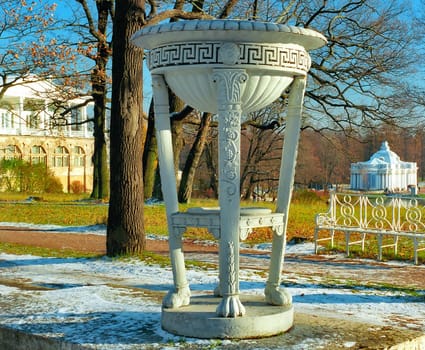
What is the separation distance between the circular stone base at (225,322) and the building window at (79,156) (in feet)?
183

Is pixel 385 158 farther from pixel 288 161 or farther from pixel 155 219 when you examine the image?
pixel 288 161

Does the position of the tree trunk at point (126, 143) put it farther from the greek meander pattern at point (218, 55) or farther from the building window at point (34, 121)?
the building window at point (34, 121)

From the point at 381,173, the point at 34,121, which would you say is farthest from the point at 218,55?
the point at 381,173

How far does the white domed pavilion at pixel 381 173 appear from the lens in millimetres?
39469

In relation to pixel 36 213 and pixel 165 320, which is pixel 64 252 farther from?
pixel 36 213

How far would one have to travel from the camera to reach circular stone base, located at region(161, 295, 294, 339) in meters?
6.23

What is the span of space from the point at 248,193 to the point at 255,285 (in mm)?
30294

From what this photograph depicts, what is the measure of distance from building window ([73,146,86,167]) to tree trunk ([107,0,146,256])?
50.1 meters

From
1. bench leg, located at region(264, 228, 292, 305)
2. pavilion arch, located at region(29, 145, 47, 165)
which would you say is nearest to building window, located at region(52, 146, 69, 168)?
pavilion arch, located at region(29, 145, 47, 165)

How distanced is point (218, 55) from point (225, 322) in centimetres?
231

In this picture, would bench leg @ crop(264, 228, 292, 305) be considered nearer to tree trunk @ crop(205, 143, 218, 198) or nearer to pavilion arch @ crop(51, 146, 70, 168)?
tree trunk @ crop(205, 143, 218, 198)

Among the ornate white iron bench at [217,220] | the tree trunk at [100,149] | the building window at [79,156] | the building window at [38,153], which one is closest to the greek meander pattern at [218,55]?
the ornate white iron bench at [217,220]

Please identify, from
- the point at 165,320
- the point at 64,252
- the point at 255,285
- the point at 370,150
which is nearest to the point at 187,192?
the point at 64,252

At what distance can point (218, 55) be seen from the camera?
6160 millimetres
